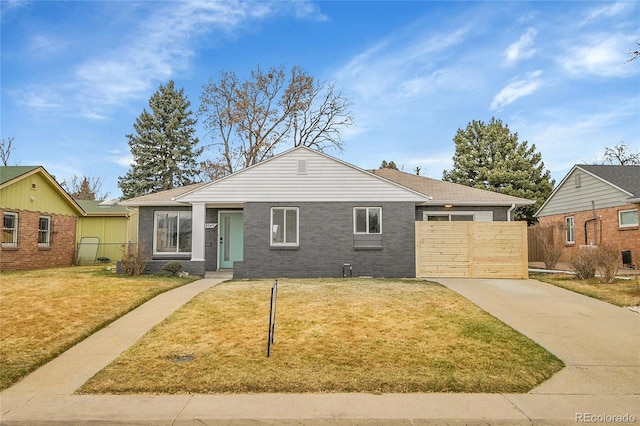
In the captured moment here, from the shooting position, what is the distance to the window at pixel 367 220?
15.4 m

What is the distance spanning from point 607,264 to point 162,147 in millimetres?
33435

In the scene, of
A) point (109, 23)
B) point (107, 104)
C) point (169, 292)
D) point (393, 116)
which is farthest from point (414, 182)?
point (107, 104)

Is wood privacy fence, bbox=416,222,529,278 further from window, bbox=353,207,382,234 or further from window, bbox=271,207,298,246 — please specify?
window, bbox=271,207,298,246

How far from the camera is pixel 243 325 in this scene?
8117 mm

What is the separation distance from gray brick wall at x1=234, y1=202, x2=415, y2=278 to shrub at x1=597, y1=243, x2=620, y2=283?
5.76m

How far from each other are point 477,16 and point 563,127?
8739mm

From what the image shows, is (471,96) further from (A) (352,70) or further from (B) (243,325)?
(B) (243,325)

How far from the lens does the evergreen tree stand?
33.0m

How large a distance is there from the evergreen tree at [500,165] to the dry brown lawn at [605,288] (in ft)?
65.2

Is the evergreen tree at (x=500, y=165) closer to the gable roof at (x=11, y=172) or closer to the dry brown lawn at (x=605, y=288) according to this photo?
the dry brown lawn at (x=605, y=288)

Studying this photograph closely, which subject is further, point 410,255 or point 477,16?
point 410,255

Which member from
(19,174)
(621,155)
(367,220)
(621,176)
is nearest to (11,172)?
(19,174)

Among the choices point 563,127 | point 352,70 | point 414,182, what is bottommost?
point 414,182

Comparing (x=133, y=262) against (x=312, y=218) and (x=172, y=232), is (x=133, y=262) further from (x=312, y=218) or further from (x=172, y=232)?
(x=312, y=218)
